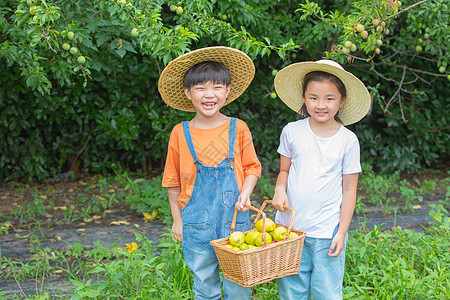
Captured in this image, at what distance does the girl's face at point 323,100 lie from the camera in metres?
2.07

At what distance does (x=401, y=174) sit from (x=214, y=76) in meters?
4.86

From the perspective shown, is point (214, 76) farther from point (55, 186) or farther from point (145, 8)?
point (55, 186)

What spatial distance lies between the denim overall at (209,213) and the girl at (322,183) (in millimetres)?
220

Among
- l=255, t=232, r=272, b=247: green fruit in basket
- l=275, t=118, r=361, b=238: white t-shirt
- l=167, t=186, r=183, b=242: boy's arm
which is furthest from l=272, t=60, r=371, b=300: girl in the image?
l=167, t=186, r=183, b=242: boy's arm

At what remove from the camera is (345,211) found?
209cm

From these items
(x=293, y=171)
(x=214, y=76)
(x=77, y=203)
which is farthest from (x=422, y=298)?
(x=77, y=203)

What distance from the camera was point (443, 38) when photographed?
12.7 feet

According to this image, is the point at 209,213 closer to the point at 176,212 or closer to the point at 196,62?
the point at 176,212

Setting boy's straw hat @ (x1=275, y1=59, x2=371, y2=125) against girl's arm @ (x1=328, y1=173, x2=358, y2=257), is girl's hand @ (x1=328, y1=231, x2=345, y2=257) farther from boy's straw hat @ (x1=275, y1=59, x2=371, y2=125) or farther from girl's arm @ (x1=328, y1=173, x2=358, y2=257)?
boy's straw hat @ (x1=275, y1=59, x2=371, y2=125)

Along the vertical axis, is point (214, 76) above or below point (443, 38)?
below

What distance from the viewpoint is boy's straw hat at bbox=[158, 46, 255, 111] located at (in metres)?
2.12

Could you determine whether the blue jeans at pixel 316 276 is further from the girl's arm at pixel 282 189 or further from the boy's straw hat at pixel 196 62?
the boy's straw hat at pixel 196 62

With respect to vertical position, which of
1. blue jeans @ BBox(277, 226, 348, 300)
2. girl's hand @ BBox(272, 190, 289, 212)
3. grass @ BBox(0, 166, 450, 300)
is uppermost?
girl's hand @ BBox(272, 190, 289, 212)

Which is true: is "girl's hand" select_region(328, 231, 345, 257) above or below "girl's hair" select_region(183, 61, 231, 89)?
below
